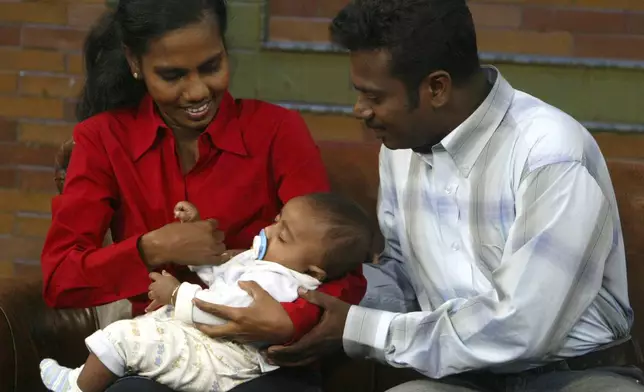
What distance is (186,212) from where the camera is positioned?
211 centimetres

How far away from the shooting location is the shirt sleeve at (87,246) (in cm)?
211

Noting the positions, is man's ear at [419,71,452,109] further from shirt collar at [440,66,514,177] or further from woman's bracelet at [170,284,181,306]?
woman's bracelet at [170,284,181,306]

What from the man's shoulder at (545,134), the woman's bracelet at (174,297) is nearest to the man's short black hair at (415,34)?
the man's shoulder at (545,134)

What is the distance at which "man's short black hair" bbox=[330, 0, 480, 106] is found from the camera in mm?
1913

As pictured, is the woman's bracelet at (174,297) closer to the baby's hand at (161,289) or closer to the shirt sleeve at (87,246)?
the baby's hand at (161,289)

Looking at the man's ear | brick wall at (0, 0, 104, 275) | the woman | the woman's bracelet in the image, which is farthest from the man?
brick wall at (0, 0, 104, 275)

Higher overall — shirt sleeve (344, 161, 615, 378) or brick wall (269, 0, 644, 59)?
brick wall (269, 0, 644, 59)

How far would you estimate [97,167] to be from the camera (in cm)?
218

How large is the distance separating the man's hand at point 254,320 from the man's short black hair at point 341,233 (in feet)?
0.53

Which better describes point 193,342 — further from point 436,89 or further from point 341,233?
point 436,89

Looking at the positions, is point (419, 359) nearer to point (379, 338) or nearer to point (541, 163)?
point (379, 338)

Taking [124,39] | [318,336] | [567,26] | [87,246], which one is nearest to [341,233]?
[318,336]

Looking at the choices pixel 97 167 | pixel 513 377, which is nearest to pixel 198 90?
pixel 97 167

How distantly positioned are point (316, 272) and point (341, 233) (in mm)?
96
